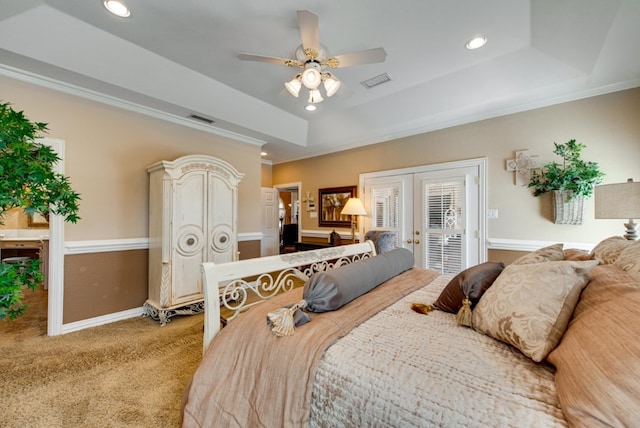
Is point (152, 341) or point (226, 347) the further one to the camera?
point (152, 341)

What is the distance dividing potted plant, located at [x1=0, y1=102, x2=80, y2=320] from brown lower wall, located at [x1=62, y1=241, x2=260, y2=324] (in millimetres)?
2074

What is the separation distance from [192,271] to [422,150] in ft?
12.1

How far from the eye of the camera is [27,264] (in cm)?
118

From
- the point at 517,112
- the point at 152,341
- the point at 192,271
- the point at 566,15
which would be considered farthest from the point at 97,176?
the point at 517,112

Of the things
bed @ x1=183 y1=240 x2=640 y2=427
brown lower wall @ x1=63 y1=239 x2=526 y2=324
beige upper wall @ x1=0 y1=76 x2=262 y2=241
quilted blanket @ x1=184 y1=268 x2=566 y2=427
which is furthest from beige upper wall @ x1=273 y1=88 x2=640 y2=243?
beige upper wall @ x1=0 y1=76 x2=262 y2=241

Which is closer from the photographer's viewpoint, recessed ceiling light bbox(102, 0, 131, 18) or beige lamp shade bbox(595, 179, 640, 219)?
beige lamp shade bbox(595, 179, 640, 219)

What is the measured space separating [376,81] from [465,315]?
2.86 meters

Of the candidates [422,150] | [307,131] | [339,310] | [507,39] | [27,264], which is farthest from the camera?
[307,131]

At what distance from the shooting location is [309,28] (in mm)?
1890

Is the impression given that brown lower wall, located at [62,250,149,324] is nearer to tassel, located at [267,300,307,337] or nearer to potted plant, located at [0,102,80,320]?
potted plant, located at [0,102,80,320]

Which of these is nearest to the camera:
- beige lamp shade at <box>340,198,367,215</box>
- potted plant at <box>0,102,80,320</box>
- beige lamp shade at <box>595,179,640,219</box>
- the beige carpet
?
potted plant at <box>0,102,80,320</box>

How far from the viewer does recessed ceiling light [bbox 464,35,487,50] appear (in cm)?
241

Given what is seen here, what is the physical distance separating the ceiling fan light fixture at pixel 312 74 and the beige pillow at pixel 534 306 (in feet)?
6.49

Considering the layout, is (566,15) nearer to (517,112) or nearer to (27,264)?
(517,112)
